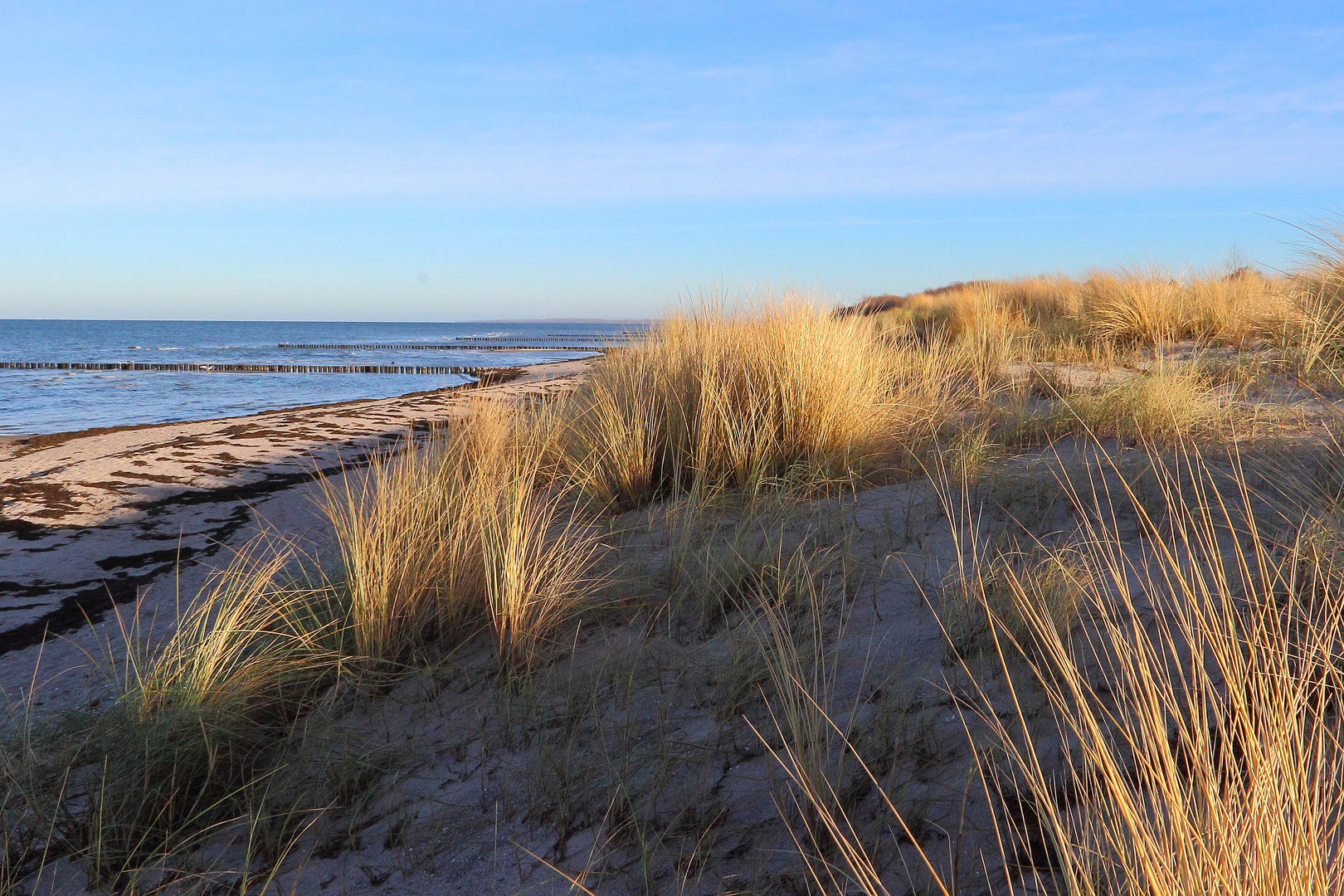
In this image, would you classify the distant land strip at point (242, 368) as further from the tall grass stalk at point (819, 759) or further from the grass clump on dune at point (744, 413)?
the tall grass stalk at point (819, 759)

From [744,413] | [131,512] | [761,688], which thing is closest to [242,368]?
[131,512]

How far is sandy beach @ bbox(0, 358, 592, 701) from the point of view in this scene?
3434 millimetres

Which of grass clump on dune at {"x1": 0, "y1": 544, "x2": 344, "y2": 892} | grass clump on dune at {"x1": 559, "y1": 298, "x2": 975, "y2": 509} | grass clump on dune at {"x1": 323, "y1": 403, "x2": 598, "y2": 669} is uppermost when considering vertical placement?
grass clump on dune at {"x1": 559, "y1": 298, "x2": 975, "y2": 509}

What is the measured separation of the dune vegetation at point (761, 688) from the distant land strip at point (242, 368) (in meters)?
19.1

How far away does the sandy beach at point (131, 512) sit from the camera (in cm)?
343

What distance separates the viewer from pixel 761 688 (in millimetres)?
2043

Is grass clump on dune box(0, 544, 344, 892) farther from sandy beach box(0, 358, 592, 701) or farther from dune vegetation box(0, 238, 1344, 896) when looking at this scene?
sandy beach box(0, 358, 592, 701)

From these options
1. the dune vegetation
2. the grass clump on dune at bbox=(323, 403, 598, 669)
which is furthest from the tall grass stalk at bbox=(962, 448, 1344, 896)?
the grass clump on dune at bbox=(323, 403, 598, 669)

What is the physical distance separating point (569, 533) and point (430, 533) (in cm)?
69

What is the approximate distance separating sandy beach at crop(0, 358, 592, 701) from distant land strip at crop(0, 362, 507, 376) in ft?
42.8

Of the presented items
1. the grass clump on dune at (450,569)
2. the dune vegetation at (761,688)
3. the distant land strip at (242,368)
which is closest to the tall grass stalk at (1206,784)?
the dune vegetation at (761,688)

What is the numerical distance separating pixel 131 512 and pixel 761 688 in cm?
491

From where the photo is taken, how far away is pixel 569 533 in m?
3.47

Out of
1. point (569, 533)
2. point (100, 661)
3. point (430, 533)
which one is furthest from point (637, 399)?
point (100, 661)
